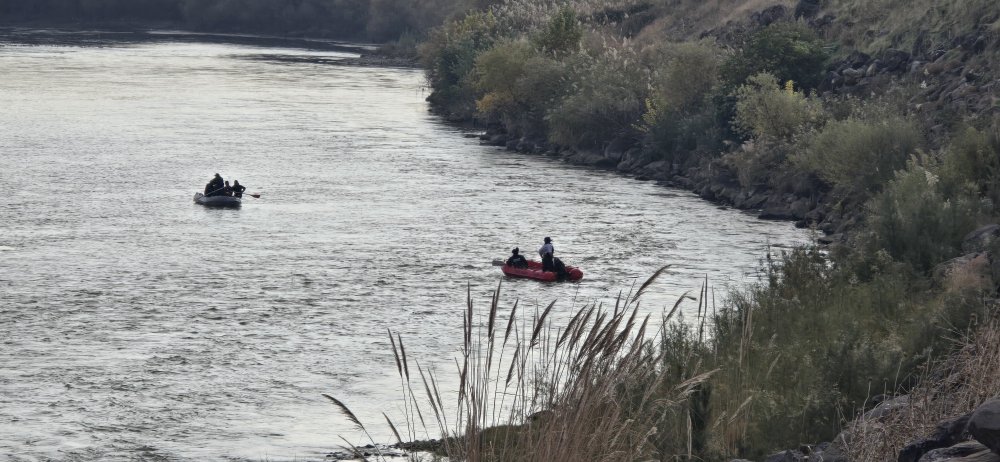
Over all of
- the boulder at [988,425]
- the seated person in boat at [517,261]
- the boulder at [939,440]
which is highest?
the boulder at [988,425]

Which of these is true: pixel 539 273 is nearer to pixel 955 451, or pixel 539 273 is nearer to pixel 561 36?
pixel 955 451

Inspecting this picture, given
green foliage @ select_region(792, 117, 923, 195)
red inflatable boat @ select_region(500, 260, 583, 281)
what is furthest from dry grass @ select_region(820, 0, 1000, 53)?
red inflatable boat @ select_region(500, 260, 583, 281)

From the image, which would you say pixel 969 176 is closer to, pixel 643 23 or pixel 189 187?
pixel 189 187

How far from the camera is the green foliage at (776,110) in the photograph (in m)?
56.4

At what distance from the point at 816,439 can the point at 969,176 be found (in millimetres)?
22461

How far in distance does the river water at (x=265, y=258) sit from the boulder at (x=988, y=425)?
37.7ft

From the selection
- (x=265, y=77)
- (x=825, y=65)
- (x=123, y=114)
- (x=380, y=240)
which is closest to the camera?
(x=380, y=240)

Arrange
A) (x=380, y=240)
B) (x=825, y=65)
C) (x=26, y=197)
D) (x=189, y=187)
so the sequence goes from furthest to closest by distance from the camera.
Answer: (x=825, y=65)
(x=189, y=187)
(x=26, y=197)
(x=380, y=240)

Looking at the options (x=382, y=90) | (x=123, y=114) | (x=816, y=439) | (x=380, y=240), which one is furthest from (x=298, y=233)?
(x=382, y=90)

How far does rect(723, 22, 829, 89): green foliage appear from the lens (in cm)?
6166

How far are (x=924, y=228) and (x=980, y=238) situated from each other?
5.04 feet

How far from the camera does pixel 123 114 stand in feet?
277

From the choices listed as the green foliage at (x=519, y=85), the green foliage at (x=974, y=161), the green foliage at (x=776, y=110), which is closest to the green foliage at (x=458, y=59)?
the green foliage at (x=519, y=85)

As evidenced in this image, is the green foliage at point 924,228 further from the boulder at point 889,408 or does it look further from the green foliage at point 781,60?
the green foliage at point 781,60
